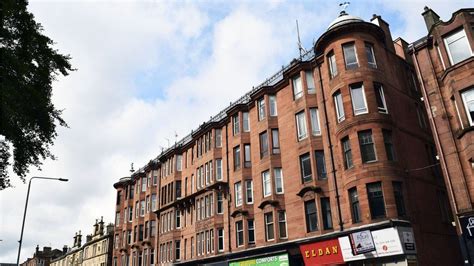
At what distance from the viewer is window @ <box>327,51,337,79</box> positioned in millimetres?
27283

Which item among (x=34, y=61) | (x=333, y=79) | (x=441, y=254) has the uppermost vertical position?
(x=333, y=79)

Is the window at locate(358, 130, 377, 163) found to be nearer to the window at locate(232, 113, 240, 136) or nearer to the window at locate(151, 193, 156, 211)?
the window at locate(232, 113, 240, 136)

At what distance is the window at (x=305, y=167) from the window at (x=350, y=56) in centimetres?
701

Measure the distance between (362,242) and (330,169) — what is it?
5554mm

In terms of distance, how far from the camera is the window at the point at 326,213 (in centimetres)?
2578

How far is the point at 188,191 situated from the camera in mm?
42125

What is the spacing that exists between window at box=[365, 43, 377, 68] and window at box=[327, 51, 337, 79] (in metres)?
2.22

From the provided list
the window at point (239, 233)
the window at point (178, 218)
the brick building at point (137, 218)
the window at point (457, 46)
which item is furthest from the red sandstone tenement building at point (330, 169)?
the brick building at point (137, 218)

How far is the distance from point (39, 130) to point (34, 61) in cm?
332

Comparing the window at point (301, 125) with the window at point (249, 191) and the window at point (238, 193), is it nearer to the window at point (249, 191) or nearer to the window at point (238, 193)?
the window at point (249, 191)

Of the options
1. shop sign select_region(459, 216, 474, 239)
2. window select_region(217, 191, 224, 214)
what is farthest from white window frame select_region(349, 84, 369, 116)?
window select_region(217, 191, 224, 214)

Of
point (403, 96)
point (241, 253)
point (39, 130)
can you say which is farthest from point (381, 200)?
point (39, 130)

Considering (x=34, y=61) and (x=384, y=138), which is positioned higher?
(x=34, y=61)

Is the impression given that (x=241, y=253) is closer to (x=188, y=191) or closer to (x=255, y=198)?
(x=255, y=198)
